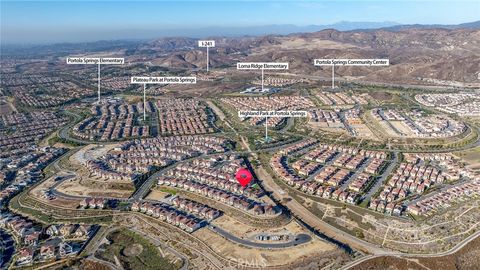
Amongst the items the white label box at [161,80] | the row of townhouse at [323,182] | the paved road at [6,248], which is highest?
the white label box at [161,80]

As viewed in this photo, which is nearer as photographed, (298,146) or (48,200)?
(48,200)

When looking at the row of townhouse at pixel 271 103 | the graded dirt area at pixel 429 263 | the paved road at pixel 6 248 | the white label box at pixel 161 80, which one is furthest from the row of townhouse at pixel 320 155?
the paved road at pixel 6 248

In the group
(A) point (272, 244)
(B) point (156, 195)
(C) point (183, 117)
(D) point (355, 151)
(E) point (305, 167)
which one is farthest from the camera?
(C) point (183, 117)

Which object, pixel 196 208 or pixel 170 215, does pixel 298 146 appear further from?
pixel 170 215

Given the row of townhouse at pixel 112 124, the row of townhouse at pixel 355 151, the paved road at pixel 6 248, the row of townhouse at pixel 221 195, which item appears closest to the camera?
the paved road at pixel 6 248

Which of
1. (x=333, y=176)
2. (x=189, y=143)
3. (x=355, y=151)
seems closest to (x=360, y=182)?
(x=333, y=176)

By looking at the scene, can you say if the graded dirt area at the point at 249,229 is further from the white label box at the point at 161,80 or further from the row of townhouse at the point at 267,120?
the white label box at the point at 161,80

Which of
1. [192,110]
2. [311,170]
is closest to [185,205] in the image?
[311,170]
